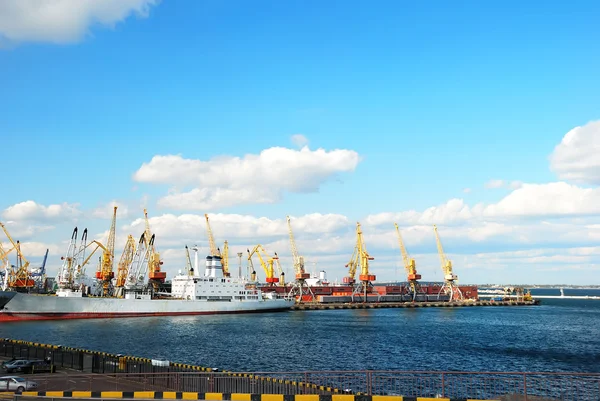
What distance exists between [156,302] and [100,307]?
13.0m

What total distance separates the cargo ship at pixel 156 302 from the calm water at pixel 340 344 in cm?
663

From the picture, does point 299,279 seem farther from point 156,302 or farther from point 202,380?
point 202,380

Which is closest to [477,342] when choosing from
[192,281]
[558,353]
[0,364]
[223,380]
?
[558,353]

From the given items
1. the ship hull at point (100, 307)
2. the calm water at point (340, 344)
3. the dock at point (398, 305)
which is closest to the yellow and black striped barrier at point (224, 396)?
the calm water at point (340, 344)

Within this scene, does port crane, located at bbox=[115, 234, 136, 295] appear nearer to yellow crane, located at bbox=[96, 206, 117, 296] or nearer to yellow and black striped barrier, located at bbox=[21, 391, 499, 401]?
yellow crane, located at bbox=[96, 206, 117, 296]

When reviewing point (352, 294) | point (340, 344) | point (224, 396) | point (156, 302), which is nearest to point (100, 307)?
point (156, 302)

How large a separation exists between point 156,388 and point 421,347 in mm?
47015

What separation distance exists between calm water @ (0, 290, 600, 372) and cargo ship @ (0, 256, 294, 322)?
663 centimetres

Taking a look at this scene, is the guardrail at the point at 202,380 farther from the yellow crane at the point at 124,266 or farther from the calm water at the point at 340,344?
the yellow crane at the point at 124,266

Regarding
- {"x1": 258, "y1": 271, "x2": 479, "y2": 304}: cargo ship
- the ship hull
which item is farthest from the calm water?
{"x1": 258, "y1": 271, "x2": 479, "y2": 304}: cargo ship

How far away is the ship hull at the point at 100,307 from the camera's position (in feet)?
350

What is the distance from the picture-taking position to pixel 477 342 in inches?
2936

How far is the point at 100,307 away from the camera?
11694 cm

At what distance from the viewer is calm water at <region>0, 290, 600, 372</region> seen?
181ft
